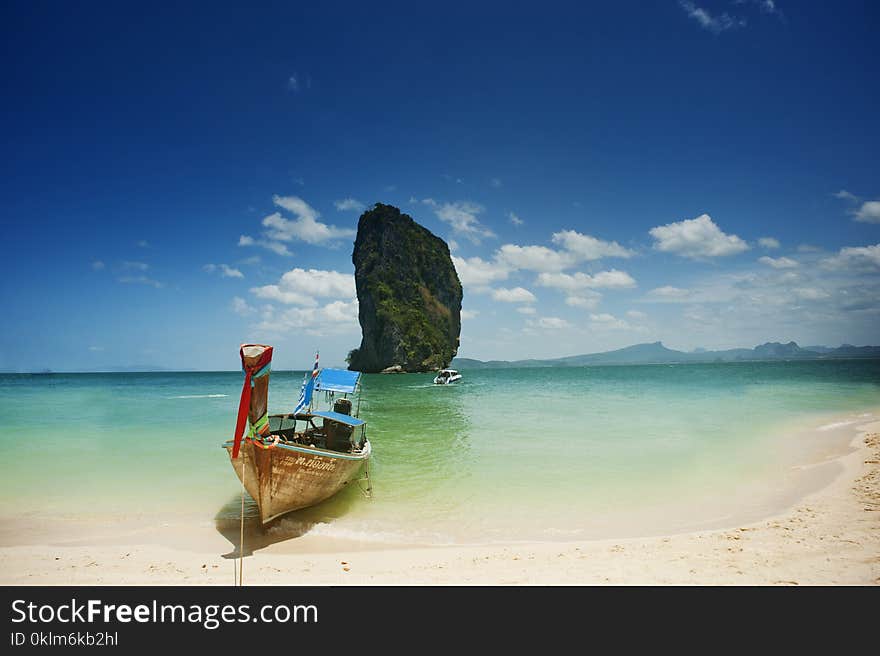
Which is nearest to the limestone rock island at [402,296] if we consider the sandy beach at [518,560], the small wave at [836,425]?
the small wave at [836,425]

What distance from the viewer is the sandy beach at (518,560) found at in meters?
5.96

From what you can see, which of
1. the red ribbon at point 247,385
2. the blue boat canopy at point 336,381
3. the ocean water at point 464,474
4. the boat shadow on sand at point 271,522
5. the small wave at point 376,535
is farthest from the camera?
the blue boat canopy at point 336,381

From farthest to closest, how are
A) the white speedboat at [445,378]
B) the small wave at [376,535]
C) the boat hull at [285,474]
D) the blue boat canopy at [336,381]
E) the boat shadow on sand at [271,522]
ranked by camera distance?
1. the white speedboat at [445,378]
2. the blue boat canopy at [336,381]
3. the small wave at [376,535]
4. the boat shadow on sand at [271,522]
5. the boat hull at [285,474]

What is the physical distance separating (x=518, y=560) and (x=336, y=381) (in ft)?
34.1

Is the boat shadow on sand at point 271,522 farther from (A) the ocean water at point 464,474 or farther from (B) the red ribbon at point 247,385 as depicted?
(B) the red ribbon at point 247,385

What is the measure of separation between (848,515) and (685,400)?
27289 mm

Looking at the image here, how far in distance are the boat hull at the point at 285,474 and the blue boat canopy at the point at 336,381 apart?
550 centimetres

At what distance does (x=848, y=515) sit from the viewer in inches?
326

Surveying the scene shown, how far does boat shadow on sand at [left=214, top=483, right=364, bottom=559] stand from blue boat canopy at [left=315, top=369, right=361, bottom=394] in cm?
488

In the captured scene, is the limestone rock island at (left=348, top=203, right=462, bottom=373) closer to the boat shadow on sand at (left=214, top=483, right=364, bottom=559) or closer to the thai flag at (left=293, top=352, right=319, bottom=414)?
the thai flag at (left=293, top=352, right=319, bottom=414)

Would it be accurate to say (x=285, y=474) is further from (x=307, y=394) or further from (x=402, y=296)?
(x=402, y=296)

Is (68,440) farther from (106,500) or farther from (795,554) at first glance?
(795,554)

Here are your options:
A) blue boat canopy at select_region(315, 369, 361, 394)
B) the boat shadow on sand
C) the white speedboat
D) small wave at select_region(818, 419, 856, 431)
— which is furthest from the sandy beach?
the white speedboat
